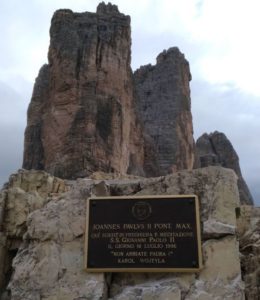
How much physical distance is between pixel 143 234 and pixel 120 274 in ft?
2.13

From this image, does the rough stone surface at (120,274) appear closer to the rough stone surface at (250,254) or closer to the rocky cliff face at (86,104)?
the rough stone surface at (250,254)

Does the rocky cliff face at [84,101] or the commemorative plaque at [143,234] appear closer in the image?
the commemorative plaque at [143,234]

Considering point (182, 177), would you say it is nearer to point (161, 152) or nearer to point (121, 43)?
point (121, 43)

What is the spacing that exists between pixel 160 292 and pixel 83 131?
25.3 metres

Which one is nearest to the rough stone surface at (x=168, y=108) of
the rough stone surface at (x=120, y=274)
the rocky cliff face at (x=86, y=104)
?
the rocky cliff face at (x=86, y=104)

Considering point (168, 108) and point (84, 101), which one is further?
point (168, 108)

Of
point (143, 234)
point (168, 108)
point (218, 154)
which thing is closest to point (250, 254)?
point (143, 234)

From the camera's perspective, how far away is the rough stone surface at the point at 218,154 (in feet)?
194

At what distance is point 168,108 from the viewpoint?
53250mm

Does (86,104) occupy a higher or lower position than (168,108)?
lower

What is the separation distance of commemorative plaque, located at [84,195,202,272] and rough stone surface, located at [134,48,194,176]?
4043cm

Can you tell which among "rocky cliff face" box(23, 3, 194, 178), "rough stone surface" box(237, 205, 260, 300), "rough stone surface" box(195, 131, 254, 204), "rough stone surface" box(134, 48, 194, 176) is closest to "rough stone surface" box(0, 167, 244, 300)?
"rough stone surface" box(237, 205, 260, 300)

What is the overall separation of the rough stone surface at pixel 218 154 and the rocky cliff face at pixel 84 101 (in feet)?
85.7

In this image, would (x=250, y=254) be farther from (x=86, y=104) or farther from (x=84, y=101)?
(x=84, y=101)
